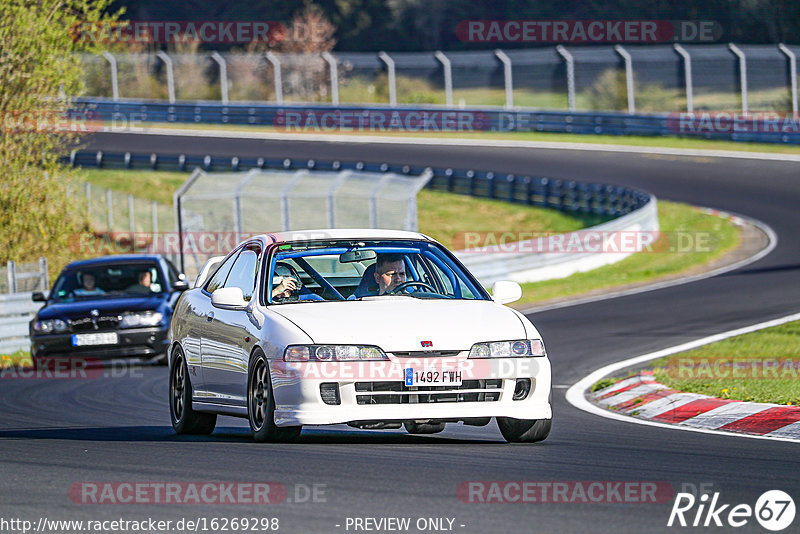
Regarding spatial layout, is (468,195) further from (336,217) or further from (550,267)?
(550,267)

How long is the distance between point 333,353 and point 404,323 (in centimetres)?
49

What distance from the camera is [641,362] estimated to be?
1477 cm

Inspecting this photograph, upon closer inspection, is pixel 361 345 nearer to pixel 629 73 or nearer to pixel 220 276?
pixel 220 276

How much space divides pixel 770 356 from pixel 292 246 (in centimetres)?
648

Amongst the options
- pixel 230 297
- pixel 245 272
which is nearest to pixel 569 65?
pixel 245 272

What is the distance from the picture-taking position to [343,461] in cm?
787

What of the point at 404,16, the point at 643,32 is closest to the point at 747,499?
the point at 643,32

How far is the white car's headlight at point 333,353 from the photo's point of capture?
8438mm

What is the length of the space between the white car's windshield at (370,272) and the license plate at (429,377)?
1057mm
